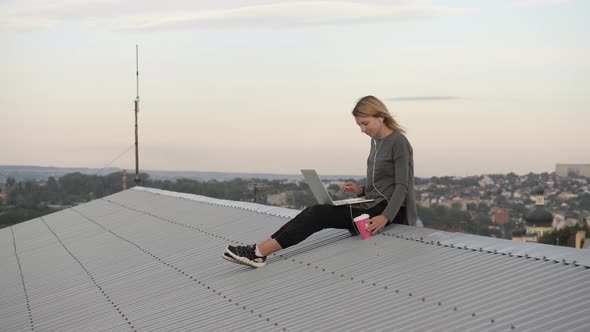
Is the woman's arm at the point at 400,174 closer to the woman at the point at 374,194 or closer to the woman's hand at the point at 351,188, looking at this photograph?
the woman at the point at 374,194

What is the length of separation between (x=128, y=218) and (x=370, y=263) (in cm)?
1073

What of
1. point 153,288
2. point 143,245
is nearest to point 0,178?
point 143,245

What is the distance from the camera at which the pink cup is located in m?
9.61

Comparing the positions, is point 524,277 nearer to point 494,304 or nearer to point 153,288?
point 494,304

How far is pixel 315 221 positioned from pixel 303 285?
103 cm

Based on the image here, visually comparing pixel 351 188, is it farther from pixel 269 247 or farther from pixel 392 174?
pixel 269 247

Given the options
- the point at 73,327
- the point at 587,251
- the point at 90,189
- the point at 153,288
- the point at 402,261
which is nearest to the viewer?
the point at 587,251

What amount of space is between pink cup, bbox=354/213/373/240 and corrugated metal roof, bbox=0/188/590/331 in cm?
7

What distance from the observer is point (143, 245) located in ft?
45.9

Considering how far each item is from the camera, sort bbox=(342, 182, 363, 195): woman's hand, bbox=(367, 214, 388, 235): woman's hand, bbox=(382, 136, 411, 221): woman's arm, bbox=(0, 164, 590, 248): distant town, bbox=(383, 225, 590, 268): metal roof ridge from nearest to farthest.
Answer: bbox=(383, 225, 590, 268): metal roof ridge → bbox=(382, 136, 411, 221): woman's arm → bbox=(367, 214, 388, 235): woman's hand → bbox=(342, 182, 363, 195): woman's hand → bbox=(0, 164, 590, 248): distant town

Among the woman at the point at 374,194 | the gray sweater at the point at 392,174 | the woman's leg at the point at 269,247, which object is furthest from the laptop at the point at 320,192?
the woman's leg at the point at 269,247

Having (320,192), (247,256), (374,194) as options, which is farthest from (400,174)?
(247,256)

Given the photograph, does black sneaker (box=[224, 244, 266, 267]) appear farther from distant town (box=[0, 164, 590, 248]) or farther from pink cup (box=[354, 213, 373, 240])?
distant town (box=[0, 164, 590, 248])

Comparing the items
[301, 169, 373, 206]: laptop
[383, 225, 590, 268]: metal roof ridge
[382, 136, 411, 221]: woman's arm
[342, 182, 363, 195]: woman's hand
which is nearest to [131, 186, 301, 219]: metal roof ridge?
[342, 182, 363, 195]: woman's hand
